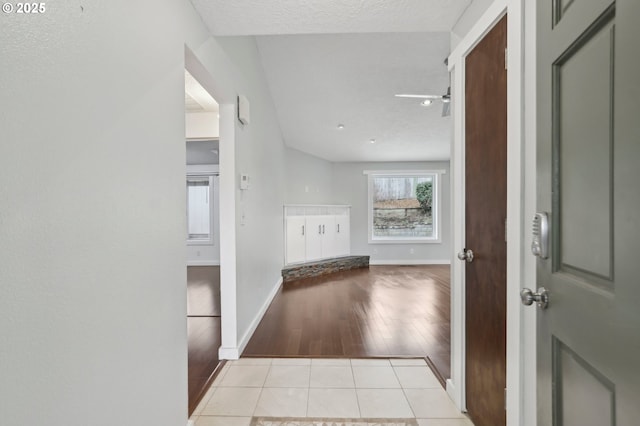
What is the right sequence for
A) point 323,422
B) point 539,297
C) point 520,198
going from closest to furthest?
→ point 539,297, point 520,198, point 323,422

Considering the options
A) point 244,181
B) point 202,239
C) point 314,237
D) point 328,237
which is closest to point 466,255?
point 244,181

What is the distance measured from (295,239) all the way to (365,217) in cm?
225

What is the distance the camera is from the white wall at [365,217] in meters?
7.20

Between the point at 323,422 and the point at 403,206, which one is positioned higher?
the point at 403,206

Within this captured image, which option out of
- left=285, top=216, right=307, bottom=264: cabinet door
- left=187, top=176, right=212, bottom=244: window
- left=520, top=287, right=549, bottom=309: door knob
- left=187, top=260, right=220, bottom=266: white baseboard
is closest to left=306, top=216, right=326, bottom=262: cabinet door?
left=285, top=216, right=307, bottom=264: cabinet door

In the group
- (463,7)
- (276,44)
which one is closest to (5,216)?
(463,7)

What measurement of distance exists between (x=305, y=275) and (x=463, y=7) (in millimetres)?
4677

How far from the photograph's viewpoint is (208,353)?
2.57m

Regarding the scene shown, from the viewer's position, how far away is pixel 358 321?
129 inches

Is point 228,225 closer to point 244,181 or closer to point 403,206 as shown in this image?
point 244,181

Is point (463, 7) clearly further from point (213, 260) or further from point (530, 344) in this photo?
point (213, 260)

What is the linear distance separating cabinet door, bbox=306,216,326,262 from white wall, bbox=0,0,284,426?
439 cm

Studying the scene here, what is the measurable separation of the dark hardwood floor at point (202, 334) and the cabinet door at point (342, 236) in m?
2.62

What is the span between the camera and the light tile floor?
5.84ft
